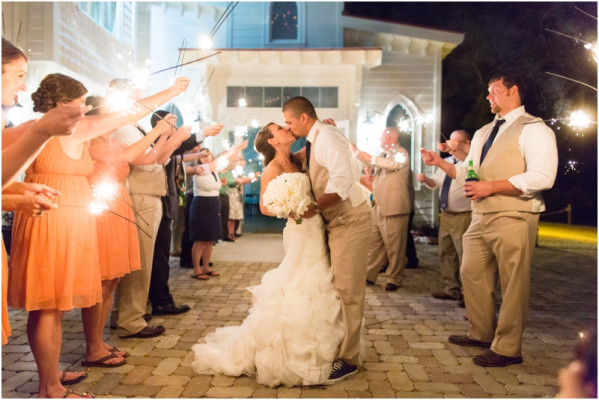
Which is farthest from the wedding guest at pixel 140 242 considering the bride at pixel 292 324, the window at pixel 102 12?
the window at pixel 102 12

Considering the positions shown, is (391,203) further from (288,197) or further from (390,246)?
(288,197)

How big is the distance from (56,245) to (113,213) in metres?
0.70

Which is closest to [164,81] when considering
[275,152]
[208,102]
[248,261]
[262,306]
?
[208,102]

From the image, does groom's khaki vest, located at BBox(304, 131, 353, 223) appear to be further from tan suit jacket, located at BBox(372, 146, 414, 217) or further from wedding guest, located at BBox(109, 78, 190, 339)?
tan suit jacket, located at BBox(372, 146, 414, 217)

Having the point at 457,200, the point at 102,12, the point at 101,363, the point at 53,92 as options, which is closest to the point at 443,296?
the point at 457,200

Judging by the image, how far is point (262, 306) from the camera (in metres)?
3.42

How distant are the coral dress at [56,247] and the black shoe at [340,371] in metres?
1.74

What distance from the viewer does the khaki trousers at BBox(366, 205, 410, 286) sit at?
254 inches

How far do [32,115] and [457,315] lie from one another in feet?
29.7

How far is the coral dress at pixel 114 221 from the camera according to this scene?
340cm

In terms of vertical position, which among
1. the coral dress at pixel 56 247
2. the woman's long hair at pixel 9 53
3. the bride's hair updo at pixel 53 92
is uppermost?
the woman's long hair at pixel 9 53

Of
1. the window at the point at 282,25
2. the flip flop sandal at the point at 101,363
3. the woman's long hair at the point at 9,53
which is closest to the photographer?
the woman's long hair at the point at 9,53

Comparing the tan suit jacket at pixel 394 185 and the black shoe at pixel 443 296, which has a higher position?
the tan suit jacket at pixel 394 185

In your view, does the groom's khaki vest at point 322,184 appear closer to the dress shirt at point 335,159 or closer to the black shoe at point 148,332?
the dress shirt at point 335,159
